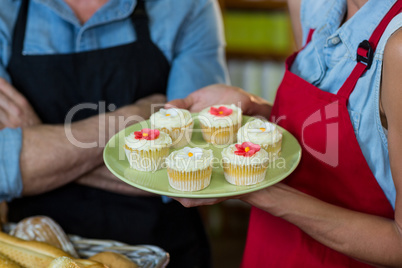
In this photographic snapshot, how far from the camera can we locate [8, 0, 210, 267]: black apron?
1.65 meters

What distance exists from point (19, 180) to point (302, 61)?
3.08 feet

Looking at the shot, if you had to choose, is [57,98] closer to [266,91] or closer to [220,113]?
[220,113]

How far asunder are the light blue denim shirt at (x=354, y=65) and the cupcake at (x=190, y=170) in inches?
15.1

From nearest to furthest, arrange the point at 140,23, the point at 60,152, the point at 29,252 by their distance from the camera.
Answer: the point at 29,252 < the point at 60,152 < the point at 140,23

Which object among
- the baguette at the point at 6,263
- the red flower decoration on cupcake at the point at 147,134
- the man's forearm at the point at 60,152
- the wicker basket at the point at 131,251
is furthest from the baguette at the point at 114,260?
the man's forearm at the point at 60,152

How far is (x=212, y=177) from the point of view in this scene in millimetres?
1254

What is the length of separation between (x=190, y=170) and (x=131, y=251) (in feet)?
0.99

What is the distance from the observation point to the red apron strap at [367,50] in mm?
1108

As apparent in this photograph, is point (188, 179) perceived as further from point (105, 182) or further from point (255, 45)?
point (255, 45)

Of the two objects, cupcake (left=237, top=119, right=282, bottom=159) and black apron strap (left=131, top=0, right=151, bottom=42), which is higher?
black apron strap (left=131, top=0, right=151, bottom=42)

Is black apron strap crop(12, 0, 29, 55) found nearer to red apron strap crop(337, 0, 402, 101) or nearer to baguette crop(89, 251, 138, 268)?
Result: baguette crop(89, 251, 138, 268)

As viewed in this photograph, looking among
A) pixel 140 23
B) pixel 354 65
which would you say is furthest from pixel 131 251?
pixel 140 23

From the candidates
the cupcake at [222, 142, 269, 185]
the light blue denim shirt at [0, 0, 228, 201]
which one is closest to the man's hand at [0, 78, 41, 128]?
the light blue denim shirt at [0, 0, 228, 201]

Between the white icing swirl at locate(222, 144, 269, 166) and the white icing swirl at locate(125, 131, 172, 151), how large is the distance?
0.18 meters
